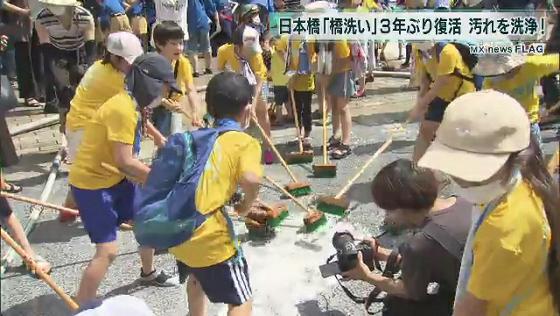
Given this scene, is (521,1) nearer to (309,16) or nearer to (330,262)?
(309,16)

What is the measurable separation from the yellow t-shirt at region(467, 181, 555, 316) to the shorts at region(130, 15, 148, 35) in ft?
25.2

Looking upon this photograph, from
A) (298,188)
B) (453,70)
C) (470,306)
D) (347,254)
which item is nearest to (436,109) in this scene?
(453,70)

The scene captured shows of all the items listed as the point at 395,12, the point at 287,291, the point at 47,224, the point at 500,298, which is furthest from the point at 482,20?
the point at 500,298

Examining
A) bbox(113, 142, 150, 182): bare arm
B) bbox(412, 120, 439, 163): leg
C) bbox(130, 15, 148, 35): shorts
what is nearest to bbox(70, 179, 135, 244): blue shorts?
bbox(113, 142, 150, 182): bare arm

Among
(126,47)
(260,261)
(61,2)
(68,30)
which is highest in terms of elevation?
(61,2)

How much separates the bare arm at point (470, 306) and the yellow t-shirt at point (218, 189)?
3.78 ft

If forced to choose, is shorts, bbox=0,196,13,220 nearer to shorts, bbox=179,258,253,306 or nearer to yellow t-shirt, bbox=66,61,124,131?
yellow t-shirt, bbox=66,61,124,131

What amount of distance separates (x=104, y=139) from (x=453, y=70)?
8.75 ft

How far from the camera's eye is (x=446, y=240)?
2715mm

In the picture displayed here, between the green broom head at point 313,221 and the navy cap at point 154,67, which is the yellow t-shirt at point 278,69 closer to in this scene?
the green broom head at point 313,221

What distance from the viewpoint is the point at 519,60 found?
421 centimetres

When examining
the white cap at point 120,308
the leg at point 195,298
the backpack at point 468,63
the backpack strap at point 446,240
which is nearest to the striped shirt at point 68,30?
the leg at point 195,298

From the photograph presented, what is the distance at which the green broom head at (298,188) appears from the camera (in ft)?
18.5
